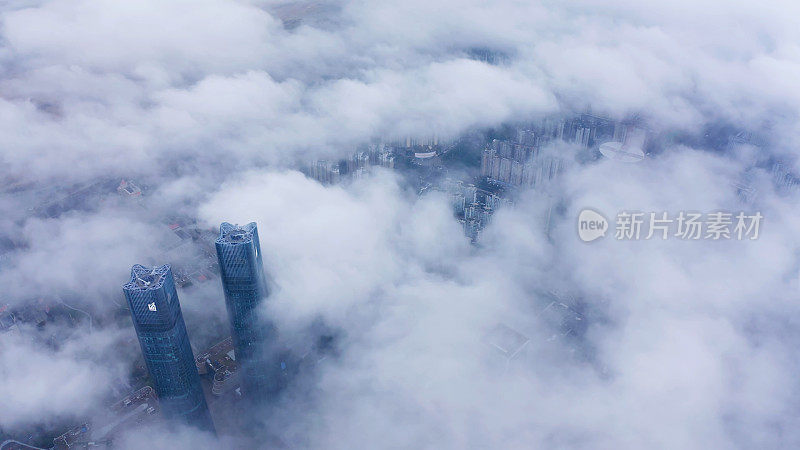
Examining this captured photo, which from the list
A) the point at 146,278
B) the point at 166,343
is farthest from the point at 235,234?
the point at 166,343

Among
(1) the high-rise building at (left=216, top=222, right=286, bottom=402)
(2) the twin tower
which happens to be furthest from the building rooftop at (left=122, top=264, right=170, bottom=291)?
(1) the high-rise building at (left=216, top=222, right=286, bottom=402)

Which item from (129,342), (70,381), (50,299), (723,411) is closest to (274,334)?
(129,342)

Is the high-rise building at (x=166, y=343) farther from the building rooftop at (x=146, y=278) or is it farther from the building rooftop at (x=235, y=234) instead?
the building rooftop at (x=235, y=234)

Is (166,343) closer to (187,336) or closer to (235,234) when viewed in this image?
(187,336)

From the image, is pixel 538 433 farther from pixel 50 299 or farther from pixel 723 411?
pixel 50 299

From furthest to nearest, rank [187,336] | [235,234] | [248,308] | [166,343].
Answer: [248,308], [187,336], [235,234], [166,343]

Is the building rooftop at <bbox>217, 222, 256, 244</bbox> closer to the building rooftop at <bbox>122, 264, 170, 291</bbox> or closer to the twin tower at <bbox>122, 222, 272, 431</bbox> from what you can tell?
the twin tower at <bbox>122, 222, 272, 431</bbox>

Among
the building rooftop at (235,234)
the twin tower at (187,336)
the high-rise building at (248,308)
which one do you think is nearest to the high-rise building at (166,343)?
the twin tower at (187,336)
